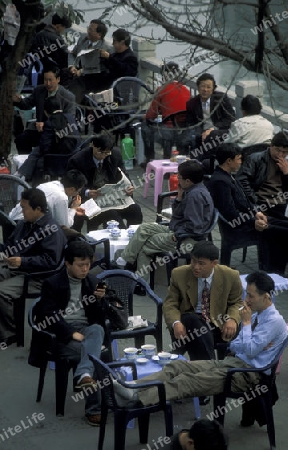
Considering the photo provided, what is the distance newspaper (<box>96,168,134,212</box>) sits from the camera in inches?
513

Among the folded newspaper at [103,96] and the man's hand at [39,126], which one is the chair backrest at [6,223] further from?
the folded newspaper at [103,96]

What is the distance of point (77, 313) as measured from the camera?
966cm

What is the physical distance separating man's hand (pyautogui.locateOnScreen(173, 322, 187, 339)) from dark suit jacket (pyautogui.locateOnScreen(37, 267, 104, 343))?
669mm

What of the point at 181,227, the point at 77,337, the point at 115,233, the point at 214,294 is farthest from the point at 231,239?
the point at 77,337

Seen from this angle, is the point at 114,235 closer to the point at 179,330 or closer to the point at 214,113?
the point at 179,330

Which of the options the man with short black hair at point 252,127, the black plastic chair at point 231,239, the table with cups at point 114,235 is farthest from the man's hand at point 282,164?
the table with cups at point 114,235

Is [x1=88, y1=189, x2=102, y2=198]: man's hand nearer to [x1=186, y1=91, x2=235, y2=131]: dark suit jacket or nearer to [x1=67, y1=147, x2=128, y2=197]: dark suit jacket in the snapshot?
[x1=67, y1=147, x2=128, y2=197]: dark suit jacket

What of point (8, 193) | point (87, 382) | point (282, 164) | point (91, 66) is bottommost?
point (87, 382)

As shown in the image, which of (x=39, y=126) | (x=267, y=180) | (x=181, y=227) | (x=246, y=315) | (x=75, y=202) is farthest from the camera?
(x=39, y=126)

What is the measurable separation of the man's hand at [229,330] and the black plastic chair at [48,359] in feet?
3.53

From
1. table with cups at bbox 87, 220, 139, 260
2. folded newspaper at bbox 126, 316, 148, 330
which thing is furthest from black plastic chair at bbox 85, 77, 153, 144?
folded newspaper at bbox 126, 316, 148, 330

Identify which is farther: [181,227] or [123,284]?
[181,227]

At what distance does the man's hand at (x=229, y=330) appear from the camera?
9602 mm

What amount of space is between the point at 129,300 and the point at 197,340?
46.1 inches
